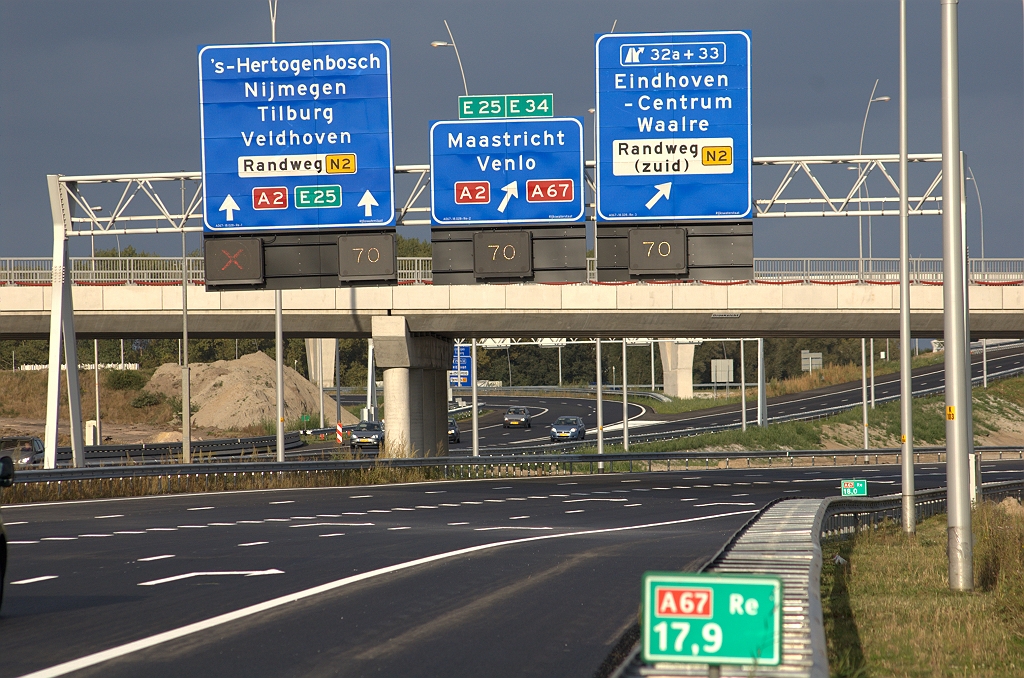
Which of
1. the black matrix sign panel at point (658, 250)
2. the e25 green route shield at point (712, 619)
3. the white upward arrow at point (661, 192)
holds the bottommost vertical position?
the e25 green route shield at point (712, 619)

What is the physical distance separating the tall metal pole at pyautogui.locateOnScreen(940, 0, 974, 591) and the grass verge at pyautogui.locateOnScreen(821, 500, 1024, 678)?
2.98ft

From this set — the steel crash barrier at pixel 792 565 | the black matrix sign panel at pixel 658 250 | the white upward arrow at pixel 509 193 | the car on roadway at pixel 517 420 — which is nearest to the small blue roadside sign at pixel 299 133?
the white upward arrow at pixel 509 193

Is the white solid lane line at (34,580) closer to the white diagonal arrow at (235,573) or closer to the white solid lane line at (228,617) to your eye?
the white diagonal arrow at (235,573)

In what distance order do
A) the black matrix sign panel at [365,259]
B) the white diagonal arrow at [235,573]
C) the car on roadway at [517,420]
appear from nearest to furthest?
the white diagonal arrow at [235,573] < the black matrix sign panel at [365,259] < the car on roadway at [517,420]

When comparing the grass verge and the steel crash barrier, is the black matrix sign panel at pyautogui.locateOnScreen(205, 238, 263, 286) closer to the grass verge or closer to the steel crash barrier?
the steel crash barrier

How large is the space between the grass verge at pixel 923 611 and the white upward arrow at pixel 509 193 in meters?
12.7

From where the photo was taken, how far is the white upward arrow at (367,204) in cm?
2825

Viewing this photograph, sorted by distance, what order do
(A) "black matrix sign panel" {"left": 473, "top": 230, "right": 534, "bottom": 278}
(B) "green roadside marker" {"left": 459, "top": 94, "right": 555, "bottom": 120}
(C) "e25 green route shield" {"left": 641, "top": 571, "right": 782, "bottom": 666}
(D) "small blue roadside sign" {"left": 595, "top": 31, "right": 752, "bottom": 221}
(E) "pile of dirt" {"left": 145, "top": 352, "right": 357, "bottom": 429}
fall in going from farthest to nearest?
(E) "pile of dirt" {"left": 145, "top": 352, "right": 357, "bottom": 429}
(B) "green roadside marker" {"left": 459, "top": 94, "right": 555, "bottom": 120}
(A) "black matrix sign panel" {"left": 473, "top": 230, "right": 534, "bottom": 278}
(D) "small blue roadside sign" {"left": 595, "top": 31, "right": 752, "bottom": 221}
(C) "e25 green route shield" {"left": 641, "top": 571, "right": 782, "bottom": 666}

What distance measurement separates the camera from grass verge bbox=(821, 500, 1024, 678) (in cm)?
896

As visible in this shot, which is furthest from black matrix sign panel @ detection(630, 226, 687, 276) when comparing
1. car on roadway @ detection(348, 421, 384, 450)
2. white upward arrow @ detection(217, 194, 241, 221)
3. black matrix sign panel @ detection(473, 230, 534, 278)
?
car on roadway @ detection(348, 421, 384, 450)

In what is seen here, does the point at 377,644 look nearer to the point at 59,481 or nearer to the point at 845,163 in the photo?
the point at 59,481

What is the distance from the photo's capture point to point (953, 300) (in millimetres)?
13250

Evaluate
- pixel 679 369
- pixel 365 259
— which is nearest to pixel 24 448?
pixel 365 259

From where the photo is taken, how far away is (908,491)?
73.0ft
